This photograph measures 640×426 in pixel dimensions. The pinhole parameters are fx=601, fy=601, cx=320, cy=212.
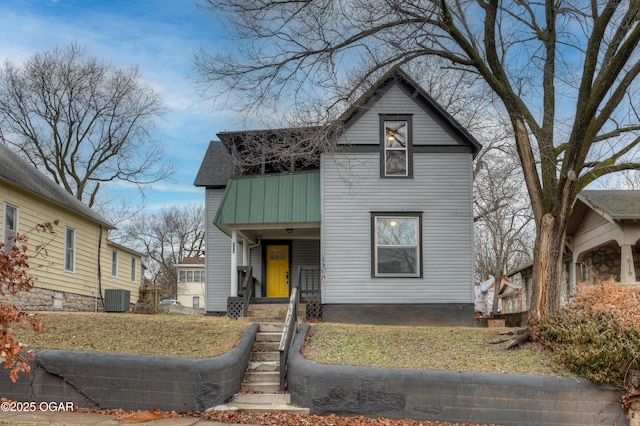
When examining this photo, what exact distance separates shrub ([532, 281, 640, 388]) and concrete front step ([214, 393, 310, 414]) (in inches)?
180

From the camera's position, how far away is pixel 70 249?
72.3ft

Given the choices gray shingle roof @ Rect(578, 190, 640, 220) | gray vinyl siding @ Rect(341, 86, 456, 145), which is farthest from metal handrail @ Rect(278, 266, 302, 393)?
gray shingle roof @ Rect(578, 190, 640, 220)

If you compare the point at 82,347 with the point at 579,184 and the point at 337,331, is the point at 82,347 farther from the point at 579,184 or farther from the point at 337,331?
the point at 579,184

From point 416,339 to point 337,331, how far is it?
179 cm

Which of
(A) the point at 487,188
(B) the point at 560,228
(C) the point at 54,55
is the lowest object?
(B) the point at 560,228

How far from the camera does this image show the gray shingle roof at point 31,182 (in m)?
17.7

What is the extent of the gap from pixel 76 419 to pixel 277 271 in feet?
37.0

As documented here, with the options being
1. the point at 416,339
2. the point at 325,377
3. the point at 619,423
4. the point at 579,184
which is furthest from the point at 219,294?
the point at 619,423

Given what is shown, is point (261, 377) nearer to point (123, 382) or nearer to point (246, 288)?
point (123, 382)

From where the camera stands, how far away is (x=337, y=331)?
13.3 metres

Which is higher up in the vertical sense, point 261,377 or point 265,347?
point 265,347

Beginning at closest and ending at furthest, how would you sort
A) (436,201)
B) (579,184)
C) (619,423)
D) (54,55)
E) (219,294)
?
1. (619,423)
2. (579,184)
3. (436,201)
4. (219,294)
5. (54,55)

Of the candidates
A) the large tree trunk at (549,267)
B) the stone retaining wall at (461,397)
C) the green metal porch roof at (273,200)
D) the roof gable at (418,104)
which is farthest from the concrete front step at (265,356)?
the roof gable at (418,104)

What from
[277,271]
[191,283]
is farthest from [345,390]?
[191,283]
